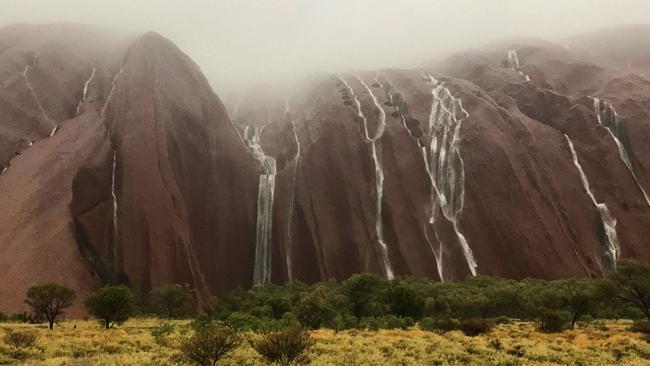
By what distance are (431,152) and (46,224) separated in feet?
212

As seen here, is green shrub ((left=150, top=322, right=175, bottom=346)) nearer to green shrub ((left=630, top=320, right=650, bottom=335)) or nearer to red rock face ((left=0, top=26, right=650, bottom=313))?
red rock face ((left=0, top=26, right=650, bottom=313))

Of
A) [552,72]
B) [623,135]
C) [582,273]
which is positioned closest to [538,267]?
[582,273]

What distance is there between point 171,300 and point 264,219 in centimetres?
3011

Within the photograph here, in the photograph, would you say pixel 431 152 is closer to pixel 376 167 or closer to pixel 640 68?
pixel 376 167

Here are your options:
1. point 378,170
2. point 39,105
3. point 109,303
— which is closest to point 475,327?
point 109,303

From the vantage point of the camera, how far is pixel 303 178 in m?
93.6

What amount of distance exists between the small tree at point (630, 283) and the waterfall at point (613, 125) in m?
45.0

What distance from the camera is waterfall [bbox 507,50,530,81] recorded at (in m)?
119

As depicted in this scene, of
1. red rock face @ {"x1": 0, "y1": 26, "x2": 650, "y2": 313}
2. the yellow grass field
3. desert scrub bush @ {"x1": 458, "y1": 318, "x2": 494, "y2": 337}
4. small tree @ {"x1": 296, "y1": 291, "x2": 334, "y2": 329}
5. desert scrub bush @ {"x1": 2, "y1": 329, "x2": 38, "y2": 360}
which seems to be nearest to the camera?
the yellow grass field

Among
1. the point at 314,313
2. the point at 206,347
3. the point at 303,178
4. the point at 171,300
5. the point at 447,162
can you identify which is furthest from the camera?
the point at 303,178

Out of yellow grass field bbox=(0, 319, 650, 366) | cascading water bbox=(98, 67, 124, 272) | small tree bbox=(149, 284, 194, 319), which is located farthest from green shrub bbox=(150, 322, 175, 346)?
cascading water bbox=(98, 67, 124, 272)

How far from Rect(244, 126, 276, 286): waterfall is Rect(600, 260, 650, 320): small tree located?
51.2 metres

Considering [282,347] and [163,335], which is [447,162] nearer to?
[163,335]

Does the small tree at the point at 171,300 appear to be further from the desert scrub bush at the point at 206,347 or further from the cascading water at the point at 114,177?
the desert scrub bush at the point at 206,347
